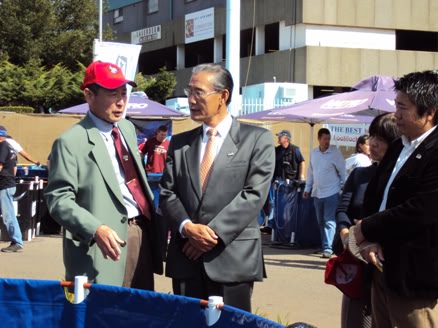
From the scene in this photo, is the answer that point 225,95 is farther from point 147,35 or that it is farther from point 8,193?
point 147,35

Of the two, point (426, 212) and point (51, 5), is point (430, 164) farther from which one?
point (51, 5)

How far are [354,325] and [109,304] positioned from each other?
196cm

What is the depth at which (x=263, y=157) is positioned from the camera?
15.0 ft

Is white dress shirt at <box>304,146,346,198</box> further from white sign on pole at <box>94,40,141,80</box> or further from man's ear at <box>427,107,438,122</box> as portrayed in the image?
man's ear at <box>427,107,438,122</box>

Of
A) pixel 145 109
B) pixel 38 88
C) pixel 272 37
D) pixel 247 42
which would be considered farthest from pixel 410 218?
pixel 272 37

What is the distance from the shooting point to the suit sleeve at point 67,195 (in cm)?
421

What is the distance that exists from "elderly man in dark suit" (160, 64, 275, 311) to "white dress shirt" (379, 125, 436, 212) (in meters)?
0.66

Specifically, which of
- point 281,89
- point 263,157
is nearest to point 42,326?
point 263,157

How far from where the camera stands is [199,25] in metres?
46.8

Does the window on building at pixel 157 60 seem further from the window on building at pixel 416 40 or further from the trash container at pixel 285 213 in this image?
the trash container at pixel 285 213

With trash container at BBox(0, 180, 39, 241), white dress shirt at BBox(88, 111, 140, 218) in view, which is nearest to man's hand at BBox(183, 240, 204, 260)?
white dress shirt at BBox(88, 111, 140, 218)

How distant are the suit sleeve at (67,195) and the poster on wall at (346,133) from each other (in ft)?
63.8

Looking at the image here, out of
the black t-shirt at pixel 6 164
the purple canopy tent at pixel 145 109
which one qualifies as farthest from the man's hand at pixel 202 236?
the purple canopy tent at pixel 145 109

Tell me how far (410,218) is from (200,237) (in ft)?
3.55
